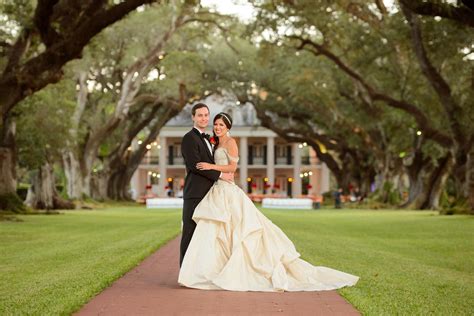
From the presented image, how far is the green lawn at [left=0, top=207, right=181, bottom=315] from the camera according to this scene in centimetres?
920

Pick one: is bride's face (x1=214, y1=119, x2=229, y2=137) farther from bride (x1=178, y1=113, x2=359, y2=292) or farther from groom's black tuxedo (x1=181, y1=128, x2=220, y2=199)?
groom's black tuxedo (x1=181, y1=128, x2=220, y2=199)

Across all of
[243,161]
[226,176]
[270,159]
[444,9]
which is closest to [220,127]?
[226,176]

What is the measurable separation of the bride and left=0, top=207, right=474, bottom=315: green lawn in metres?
0.73

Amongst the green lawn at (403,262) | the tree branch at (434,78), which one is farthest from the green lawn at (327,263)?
the tree branch at (434,78)

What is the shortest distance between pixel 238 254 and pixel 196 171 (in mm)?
1186

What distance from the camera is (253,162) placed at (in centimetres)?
8981

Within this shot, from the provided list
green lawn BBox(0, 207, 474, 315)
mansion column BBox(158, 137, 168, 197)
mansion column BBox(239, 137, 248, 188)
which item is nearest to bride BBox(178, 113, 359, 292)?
green lawn BBox(0, 207, 474, 315)

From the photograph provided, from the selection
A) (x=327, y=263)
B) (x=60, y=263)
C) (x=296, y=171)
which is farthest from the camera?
(x=296, y=171)

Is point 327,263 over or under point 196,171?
under

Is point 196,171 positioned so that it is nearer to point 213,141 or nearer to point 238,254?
point 213,141

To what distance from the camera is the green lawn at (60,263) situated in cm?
920

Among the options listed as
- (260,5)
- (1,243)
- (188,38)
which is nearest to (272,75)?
(188,38)

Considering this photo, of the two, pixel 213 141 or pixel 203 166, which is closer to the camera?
pixel 203 166

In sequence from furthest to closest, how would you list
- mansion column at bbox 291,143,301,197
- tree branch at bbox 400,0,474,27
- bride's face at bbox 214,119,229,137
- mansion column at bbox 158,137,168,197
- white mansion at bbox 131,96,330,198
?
mansion column at bbox 291,143,301,197 → mansion column at bbox 158,137,168,197 → white mansion at bbox 131,96,330,198 → tree branch at bbox 400,0,474,27 → bride's face at bbox 214,119,229,137
